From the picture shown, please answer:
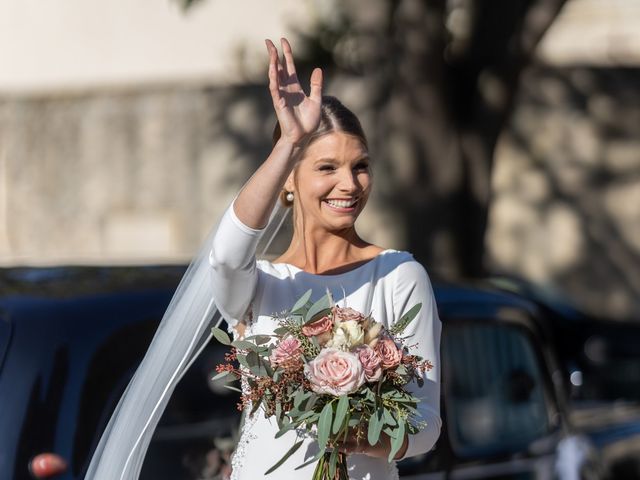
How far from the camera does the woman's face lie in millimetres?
3008

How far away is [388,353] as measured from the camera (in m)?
2.72

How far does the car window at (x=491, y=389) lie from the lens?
15.5 feet

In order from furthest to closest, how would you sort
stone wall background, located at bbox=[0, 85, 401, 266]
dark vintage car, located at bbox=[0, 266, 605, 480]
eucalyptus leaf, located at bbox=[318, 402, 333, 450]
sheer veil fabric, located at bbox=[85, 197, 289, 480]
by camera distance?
stone wall background, located at bbox=[0, 85, 401, 266]
dark vintage car, located at bbox=[0, 266, 605, 480]
sheer veil fabric, located at bbox=[85, 197, 289, 480]
eucalyptus leaf, located at bbox=[318, 402, 333, 450]

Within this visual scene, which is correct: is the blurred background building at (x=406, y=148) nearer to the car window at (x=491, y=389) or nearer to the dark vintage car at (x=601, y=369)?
the dark vintage car at (x=601, y=369)

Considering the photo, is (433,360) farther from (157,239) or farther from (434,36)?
(157,239)

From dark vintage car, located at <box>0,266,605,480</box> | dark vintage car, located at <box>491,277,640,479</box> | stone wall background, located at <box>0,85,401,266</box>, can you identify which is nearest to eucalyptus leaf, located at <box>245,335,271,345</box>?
dark vintage car, located at <box>0,266,605,480</box>

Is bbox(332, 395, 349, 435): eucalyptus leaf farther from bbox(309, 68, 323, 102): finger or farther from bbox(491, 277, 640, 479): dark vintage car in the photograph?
bbox(491, 277, 640, 479): dark vintage car

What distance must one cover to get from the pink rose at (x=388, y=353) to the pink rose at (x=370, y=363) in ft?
0.06

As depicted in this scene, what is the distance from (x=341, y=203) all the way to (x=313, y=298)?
0.75 ft

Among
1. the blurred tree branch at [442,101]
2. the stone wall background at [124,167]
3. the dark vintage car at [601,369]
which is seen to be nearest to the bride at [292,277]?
the dark vintage car at [601,369]

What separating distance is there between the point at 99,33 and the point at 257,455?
45.7 ft

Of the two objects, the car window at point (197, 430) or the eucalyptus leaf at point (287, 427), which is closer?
the eucalyptus leaf at point (287, 427)

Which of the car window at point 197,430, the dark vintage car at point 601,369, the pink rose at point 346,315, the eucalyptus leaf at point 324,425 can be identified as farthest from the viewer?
the dark vintage car at point 601,369

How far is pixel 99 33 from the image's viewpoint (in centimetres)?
1630
